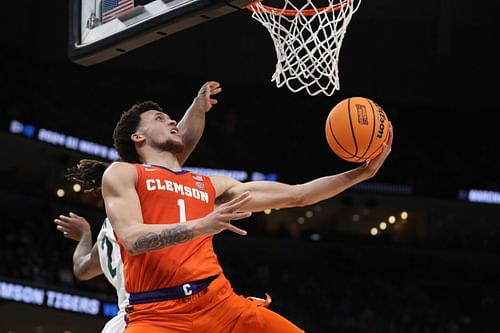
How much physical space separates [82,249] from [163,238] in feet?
6.29

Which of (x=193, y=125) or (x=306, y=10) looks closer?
(x=193, y=125)

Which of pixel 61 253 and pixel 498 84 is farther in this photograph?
pixel 498 84

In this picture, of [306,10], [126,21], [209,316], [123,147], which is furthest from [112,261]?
[306,10]

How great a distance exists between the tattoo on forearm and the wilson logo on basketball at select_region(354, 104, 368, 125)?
1.31 metres

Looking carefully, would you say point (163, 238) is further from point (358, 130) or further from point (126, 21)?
point (126, 21)

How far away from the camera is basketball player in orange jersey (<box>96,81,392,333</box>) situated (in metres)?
3.78

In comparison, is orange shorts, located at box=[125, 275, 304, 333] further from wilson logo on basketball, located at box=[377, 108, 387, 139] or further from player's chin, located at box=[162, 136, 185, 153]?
wilson logo on basketball, located at box=[377, 108, 387, 139]

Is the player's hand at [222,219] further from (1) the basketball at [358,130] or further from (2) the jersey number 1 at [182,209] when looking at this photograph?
(1) the basketball at [358,130]

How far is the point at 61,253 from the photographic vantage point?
16.1 meters

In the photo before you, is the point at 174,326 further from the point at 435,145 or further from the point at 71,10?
the point at 435,145

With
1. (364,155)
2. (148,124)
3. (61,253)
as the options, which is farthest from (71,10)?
(61,253)

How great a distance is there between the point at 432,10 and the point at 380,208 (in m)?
5.03

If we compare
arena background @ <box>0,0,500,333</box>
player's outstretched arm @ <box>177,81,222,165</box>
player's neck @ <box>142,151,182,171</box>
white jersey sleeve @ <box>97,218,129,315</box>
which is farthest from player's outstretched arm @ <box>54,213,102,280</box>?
arena background @ <box>0,0,500,333</box>

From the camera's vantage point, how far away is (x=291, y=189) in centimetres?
462
